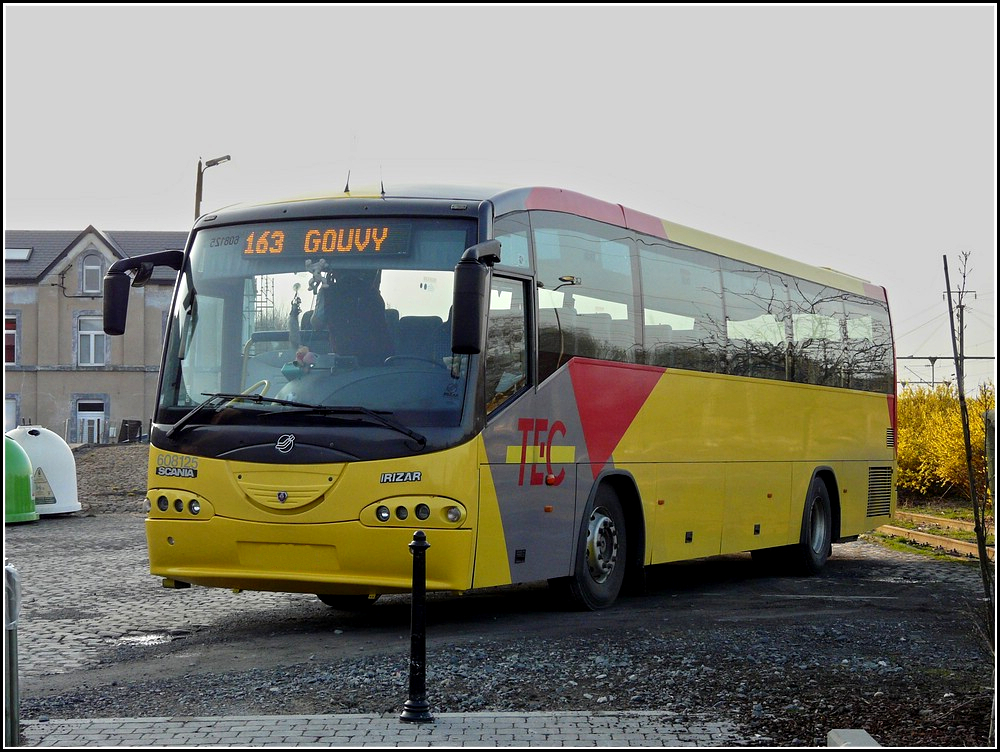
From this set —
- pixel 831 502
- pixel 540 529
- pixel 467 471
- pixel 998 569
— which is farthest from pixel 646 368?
pixel 998 569

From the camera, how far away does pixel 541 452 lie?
1121 cm

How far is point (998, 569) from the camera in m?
5.38

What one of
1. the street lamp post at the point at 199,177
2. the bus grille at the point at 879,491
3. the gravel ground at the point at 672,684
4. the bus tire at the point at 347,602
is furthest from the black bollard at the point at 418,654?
the street lamp post at the point at 199,177

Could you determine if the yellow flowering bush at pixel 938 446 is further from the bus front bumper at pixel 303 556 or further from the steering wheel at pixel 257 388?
the steering wheel at pixel 257 388

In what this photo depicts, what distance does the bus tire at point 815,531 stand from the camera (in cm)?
1680

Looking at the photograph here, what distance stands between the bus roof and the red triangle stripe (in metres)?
1.37

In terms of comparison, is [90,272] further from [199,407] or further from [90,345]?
[199,407]

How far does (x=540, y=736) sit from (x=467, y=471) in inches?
139

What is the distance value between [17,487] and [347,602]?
13.4 metres

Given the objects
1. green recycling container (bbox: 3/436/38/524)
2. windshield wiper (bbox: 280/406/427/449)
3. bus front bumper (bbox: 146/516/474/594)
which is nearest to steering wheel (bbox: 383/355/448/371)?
windshield wiper (bbox: 280/406/427/449)

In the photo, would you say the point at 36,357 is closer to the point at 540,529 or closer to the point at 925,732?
the point at 540,529

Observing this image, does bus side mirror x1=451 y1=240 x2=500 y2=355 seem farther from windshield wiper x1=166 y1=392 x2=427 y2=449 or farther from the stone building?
the stone building

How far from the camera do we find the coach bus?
10.2m

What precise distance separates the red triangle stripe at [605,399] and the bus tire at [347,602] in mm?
2482
